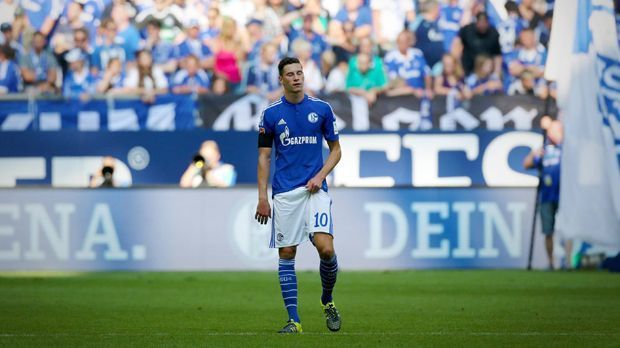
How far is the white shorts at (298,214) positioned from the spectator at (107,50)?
48.3 feet

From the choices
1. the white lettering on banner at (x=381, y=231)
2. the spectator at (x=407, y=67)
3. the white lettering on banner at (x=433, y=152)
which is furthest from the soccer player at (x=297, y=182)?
the spectator at (x=407, y=67)

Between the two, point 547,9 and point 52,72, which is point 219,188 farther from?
point 547,9

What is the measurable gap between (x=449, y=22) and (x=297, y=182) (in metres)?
15.0

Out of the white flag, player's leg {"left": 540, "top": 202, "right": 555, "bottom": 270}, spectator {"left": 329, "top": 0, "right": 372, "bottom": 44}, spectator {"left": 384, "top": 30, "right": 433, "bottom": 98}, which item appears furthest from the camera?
spectator {"left": 329, "top": 0, "right": 372, "bottom": 44}

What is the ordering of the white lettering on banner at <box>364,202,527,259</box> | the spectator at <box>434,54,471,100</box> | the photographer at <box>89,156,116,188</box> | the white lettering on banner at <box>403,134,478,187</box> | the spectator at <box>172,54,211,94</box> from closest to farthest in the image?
1. the white lettering on banner at <box>364,202,527,259</box>
2. the photographer at <box>89,156,116,188</box>
3. the white lettering on banner at <box>403,134,478,187</box>
4. the spectator at <box>434,54,471,100</box>
5. the spectator at <box>172,54,211,94</box>

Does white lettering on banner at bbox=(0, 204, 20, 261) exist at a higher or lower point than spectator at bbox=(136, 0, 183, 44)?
lower

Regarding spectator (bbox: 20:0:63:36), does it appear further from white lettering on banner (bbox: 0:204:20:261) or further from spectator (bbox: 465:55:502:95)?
spectator (bbox: 465:55:502:95)

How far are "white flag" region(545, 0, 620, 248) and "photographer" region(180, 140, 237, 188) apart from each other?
606 cm

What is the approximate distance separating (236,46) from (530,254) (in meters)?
7.07

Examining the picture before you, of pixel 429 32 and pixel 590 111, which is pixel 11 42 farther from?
pixel 590 111

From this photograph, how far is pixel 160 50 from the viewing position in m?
24.5

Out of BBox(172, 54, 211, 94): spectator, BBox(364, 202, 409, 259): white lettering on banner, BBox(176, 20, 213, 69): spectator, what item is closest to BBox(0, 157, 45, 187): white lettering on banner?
BBox(172, 54, 211, 94): spectator

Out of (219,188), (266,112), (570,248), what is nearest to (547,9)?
(570,248)

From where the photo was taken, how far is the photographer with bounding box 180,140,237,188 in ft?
72.9
